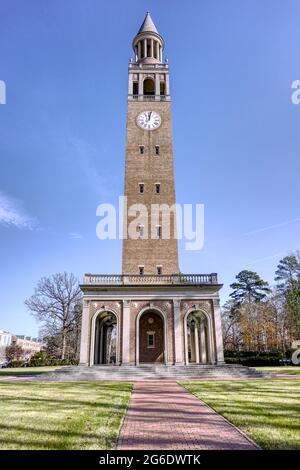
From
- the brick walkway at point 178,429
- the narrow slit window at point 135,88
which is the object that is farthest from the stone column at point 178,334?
the narrow slit window at point 135,88

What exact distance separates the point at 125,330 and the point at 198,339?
37.2 ft

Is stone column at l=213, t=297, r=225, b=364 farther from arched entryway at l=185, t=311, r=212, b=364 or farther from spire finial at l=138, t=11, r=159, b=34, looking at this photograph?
spire finial at l=138, t=11, r=159, b=34

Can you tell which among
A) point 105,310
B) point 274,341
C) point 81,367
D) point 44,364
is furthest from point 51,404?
point 274,341

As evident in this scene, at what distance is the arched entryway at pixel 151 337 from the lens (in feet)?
103

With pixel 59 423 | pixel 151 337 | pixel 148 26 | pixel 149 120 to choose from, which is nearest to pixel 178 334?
pixel 151 337

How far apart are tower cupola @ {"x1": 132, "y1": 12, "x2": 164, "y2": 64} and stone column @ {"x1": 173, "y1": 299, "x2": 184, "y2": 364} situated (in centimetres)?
3406

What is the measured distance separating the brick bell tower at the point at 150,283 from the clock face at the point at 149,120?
0.41 ft

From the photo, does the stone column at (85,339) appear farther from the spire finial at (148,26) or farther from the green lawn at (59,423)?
the spire finial at (148,26)

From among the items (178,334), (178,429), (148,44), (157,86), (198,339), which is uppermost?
(148,44)

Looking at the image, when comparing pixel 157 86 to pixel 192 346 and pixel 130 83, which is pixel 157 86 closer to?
pixel 130 83

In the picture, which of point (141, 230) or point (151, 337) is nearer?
point (151, 337)

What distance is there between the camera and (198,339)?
37.3 meters

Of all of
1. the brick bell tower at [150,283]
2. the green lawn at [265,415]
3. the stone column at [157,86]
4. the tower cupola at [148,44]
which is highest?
the tower cupola at [148,44]

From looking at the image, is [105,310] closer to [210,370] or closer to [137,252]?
[137,252]
